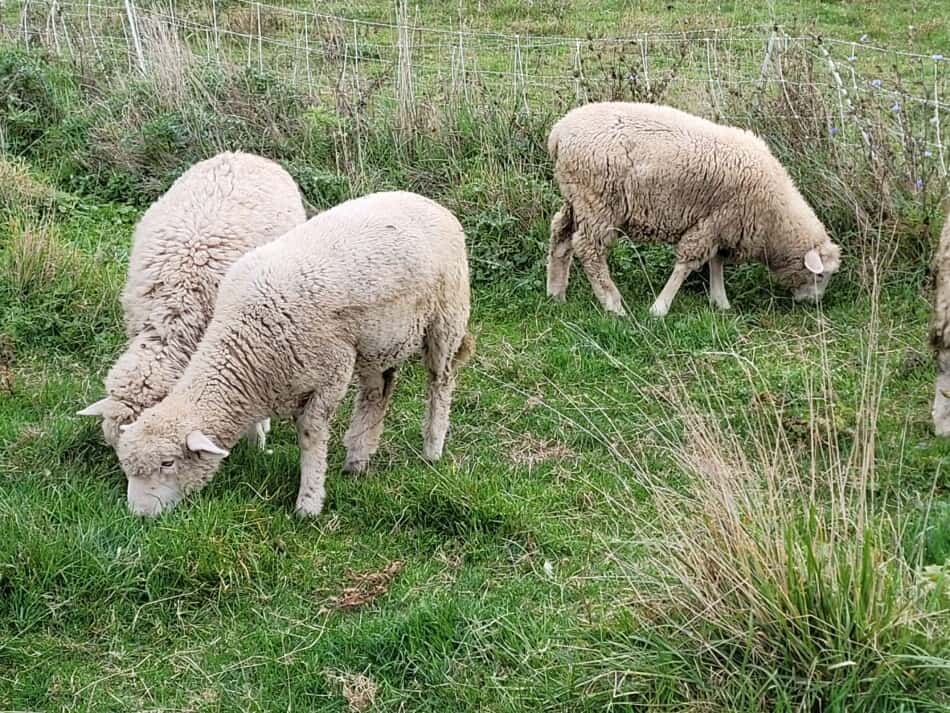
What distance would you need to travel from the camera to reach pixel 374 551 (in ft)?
14.7

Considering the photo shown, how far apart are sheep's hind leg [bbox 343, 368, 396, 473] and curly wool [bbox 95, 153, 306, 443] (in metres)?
0.84

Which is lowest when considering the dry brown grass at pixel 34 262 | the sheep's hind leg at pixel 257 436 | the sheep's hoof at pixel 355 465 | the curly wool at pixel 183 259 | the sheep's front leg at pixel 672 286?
the sheep's hoof at pixel 355 465

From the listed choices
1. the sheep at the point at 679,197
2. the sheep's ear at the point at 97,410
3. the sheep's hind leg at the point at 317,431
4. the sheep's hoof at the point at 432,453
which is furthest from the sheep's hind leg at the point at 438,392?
the sheep at the point at 679,197

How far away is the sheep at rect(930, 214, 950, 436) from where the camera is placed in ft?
16.8

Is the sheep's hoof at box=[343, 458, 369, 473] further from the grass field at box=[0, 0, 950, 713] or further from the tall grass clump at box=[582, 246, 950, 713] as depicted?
the tall grass clump at box=[582, 246, 950, 713]

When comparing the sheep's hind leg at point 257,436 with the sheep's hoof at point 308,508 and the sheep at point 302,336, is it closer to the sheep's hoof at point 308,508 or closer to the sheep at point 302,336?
the sheep at point 302,336

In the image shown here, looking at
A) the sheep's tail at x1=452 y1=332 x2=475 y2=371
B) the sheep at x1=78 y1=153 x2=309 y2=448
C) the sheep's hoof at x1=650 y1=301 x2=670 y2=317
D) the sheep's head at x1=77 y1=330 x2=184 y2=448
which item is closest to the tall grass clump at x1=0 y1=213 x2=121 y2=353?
the sheep at x1=78 y1=153 x2=309 y2=448

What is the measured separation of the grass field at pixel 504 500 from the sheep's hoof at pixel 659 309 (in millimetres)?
83

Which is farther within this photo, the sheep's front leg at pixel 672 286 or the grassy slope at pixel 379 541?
the sheep's front leg at pixel 672 286

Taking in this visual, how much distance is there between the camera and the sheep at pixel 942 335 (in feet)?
16.8

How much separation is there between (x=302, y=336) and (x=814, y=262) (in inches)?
136

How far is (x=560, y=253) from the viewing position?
701cm

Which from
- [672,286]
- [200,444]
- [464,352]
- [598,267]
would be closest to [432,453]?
[464,352]

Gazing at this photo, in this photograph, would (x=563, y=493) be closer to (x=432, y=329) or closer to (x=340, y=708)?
(x=432, y=329)
